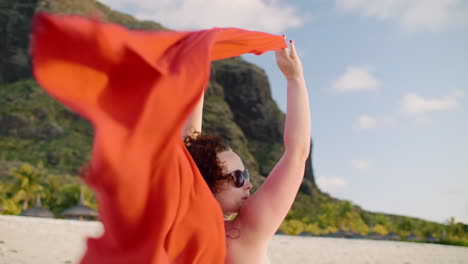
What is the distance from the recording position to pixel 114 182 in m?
1.25

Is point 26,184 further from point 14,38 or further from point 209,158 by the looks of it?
point 14,38

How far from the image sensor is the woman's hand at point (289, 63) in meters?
1.99

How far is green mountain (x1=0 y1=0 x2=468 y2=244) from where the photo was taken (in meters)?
40.3

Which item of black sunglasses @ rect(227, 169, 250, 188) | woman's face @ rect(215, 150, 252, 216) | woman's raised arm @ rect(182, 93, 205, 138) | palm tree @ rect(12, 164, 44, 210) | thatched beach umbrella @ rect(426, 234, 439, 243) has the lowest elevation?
palm tree @ rect(12, 164, 44, 210)

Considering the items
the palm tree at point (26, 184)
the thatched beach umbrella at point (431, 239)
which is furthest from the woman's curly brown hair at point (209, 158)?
the palm tree at point (26, 184)

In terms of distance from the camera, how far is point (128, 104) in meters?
1.33

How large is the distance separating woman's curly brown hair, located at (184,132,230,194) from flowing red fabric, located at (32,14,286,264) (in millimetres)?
345

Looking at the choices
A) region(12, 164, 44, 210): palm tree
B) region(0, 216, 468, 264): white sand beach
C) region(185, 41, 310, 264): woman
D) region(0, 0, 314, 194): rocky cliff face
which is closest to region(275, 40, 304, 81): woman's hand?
region(185, 41, 310, 264): woman

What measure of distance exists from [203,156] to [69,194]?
3430 centimetres

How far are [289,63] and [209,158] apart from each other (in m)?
0.51

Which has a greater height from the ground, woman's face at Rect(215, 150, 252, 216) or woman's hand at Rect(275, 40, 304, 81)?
woman's hand at Rect(275, 40, 304, 81)

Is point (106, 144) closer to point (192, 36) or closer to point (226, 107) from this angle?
point (192, 36)

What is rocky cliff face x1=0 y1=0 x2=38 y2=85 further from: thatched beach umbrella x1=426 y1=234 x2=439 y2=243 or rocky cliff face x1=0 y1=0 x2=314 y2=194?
thatched beach umbrella x1=426 y1=234 x2=439 y2=243

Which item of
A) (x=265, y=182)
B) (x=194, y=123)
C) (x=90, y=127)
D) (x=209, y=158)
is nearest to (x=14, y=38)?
(x=90, y=127)
